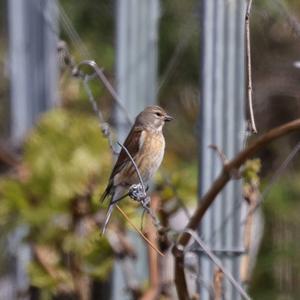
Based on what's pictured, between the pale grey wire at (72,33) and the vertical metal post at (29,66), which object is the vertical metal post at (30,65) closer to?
the vertical metal post at (29,66)

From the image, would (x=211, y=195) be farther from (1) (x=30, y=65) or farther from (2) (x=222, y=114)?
(1) (x=30, y=65)

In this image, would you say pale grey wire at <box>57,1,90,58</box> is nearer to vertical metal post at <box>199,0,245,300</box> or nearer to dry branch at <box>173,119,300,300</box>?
vertical metal post at <box>199,0,245,300</box>

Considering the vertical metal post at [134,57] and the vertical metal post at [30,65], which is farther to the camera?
the vertical metal post at [30,65]

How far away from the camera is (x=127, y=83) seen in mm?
5145

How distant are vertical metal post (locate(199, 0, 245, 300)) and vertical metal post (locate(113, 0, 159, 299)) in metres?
1.37

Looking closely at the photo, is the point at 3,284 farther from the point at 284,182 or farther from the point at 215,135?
the point at 215,135

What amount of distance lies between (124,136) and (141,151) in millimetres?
1406

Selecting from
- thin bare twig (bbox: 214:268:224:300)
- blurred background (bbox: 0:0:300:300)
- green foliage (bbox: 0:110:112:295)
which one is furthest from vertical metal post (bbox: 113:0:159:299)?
thin bare twig (bbox: 214:268:224:300)

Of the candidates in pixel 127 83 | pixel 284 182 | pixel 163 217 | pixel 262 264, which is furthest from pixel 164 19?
pixel 163 217

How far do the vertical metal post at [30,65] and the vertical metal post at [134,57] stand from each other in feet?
7.31

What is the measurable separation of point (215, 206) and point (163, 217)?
0.41 meters

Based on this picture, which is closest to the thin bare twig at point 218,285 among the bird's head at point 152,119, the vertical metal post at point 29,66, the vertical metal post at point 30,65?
the bird's head at point 152,119

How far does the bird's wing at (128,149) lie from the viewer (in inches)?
142

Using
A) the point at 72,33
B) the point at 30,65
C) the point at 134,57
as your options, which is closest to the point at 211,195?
the point at 72,33
